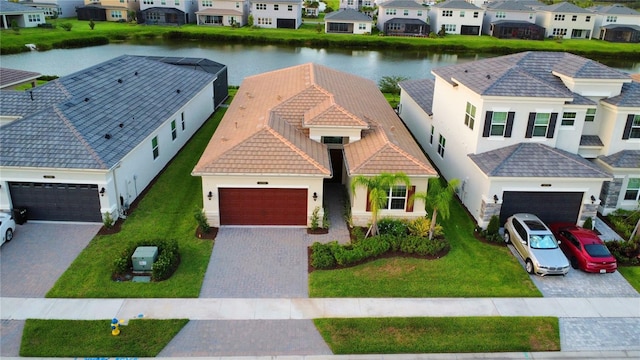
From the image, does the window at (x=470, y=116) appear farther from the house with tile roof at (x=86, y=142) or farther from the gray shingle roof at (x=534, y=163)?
the house with tile roof at (x=86, y=142)

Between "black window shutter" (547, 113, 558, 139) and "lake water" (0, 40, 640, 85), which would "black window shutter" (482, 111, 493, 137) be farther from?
"lake water" (0, 40, 640, 85)

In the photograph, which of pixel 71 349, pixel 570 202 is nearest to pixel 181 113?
pixel 71 349

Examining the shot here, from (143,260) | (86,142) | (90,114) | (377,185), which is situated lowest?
(143,260)

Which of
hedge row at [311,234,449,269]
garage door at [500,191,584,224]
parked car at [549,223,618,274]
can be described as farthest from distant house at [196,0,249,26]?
parked car at [549,223,618,274]

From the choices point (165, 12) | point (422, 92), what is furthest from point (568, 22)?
point (165, 12)

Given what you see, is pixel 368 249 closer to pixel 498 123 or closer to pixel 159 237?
pixel 498 123

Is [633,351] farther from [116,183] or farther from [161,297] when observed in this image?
[116,183]

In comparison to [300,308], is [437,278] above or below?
above
